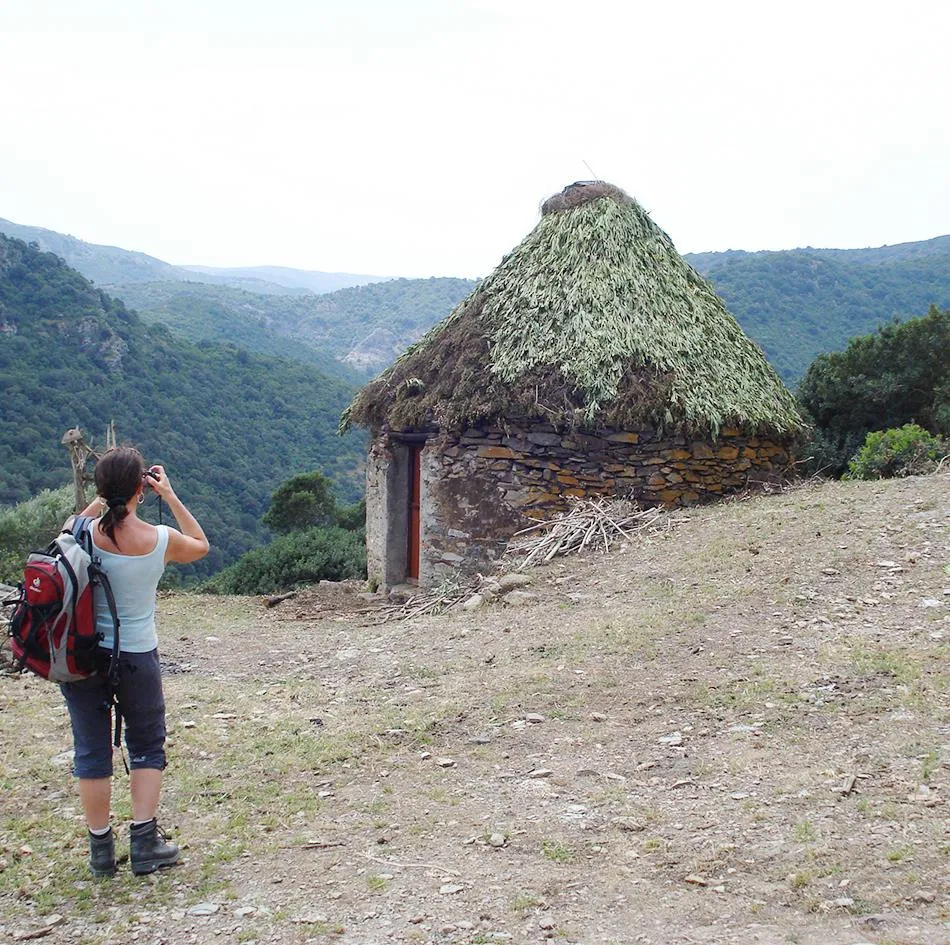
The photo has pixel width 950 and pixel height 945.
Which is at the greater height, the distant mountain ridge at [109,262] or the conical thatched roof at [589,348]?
the distant mountain ridge at [109,262]

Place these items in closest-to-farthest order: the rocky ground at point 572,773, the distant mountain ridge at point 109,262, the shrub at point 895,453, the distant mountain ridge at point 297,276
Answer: the rocky ground at point 572,773
the shrub at point 895,453
the distant mountain ridge at point 109,262
the distant mountain ridge at point 297,276

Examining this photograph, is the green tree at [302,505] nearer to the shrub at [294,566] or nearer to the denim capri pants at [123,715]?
the shrub at [294,566]

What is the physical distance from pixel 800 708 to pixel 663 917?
1809 mm

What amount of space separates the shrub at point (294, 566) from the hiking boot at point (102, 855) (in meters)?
10.2

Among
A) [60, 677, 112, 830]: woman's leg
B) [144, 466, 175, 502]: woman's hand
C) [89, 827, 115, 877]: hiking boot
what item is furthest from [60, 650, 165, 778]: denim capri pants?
[144, 466, 175, 502]: woman's hand

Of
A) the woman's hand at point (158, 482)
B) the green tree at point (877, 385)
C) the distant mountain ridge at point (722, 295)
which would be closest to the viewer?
the woman's hand at point (158, 482)

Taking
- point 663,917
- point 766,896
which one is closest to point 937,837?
point 766,896

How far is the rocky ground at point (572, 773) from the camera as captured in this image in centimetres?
289

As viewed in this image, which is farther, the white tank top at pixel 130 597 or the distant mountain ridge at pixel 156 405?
the distant mountain ridge at pixel 156 405

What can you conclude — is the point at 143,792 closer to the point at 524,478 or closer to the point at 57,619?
the point at 57,619

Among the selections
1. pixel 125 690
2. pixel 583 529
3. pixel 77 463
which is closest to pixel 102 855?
pixel 125 690

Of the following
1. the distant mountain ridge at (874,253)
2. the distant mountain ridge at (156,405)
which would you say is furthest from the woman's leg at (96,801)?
the distant mountain ridge at (874,253)

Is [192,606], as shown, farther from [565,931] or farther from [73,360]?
[73,360]

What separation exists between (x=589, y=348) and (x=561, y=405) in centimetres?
63
